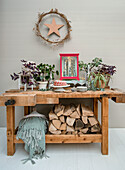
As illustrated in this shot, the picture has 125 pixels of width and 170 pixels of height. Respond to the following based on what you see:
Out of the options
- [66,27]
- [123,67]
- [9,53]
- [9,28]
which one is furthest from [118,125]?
[9,28]

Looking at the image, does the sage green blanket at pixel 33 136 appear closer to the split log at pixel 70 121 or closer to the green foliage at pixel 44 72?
the split log at pixel 70 121

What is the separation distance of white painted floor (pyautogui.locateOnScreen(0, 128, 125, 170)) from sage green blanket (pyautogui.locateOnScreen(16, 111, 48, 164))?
109 mm

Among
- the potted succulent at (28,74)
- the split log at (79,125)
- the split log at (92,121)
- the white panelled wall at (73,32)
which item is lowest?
the split log at (79,125)

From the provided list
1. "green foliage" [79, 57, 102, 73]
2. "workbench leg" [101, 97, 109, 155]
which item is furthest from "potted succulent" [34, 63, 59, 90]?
"workbench leg" [101, 97, 109, 155]

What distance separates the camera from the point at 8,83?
2.63 meters

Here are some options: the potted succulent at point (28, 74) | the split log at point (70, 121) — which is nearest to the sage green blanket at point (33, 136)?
the split log at point (70, 121)

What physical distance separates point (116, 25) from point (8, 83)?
6.94 feet

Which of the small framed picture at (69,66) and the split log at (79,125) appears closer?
the split log at (79,125)

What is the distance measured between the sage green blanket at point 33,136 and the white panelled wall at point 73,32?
1.13 m

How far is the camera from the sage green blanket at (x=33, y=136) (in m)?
1.78

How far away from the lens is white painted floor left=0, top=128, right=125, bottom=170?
1600mm

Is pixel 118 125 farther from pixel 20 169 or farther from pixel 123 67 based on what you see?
pixel 20 169

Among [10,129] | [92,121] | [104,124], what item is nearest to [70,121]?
[92,121]

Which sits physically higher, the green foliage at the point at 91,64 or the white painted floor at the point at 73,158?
the green foliage at the point at 91,64
